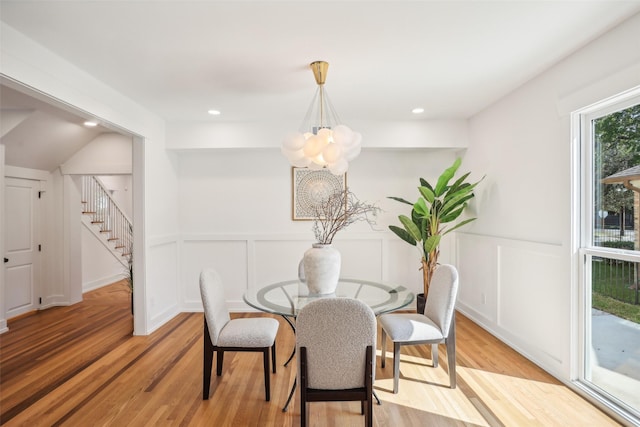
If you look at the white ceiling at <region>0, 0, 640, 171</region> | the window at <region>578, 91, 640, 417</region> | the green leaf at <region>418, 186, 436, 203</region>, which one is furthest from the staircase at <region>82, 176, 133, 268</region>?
the window at <region>578, 91, 640, 417</region>

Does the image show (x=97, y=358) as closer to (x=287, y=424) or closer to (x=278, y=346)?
(x=278, y=346)

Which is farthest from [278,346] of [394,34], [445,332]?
[394,34]

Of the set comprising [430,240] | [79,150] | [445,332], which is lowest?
[445,332]

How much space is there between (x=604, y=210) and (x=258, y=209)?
3.59m

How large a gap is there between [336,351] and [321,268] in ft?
2.65

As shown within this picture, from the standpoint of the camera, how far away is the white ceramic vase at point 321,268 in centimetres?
254

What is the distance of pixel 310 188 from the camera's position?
464 centimetres

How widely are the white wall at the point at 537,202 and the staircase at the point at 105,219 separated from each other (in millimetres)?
5741

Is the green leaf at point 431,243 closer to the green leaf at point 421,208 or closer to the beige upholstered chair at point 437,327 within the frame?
the green leaf at point 421,208

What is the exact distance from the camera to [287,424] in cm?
215

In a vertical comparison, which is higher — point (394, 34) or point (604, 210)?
point (394, 34)

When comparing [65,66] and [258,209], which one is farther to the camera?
[258,209]

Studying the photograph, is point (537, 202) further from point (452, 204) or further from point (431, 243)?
point (431, 243)

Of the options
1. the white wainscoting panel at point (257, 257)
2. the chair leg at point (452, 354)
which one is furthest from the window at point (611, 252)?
Result: the white wainscoting panel at point (257, 257)
